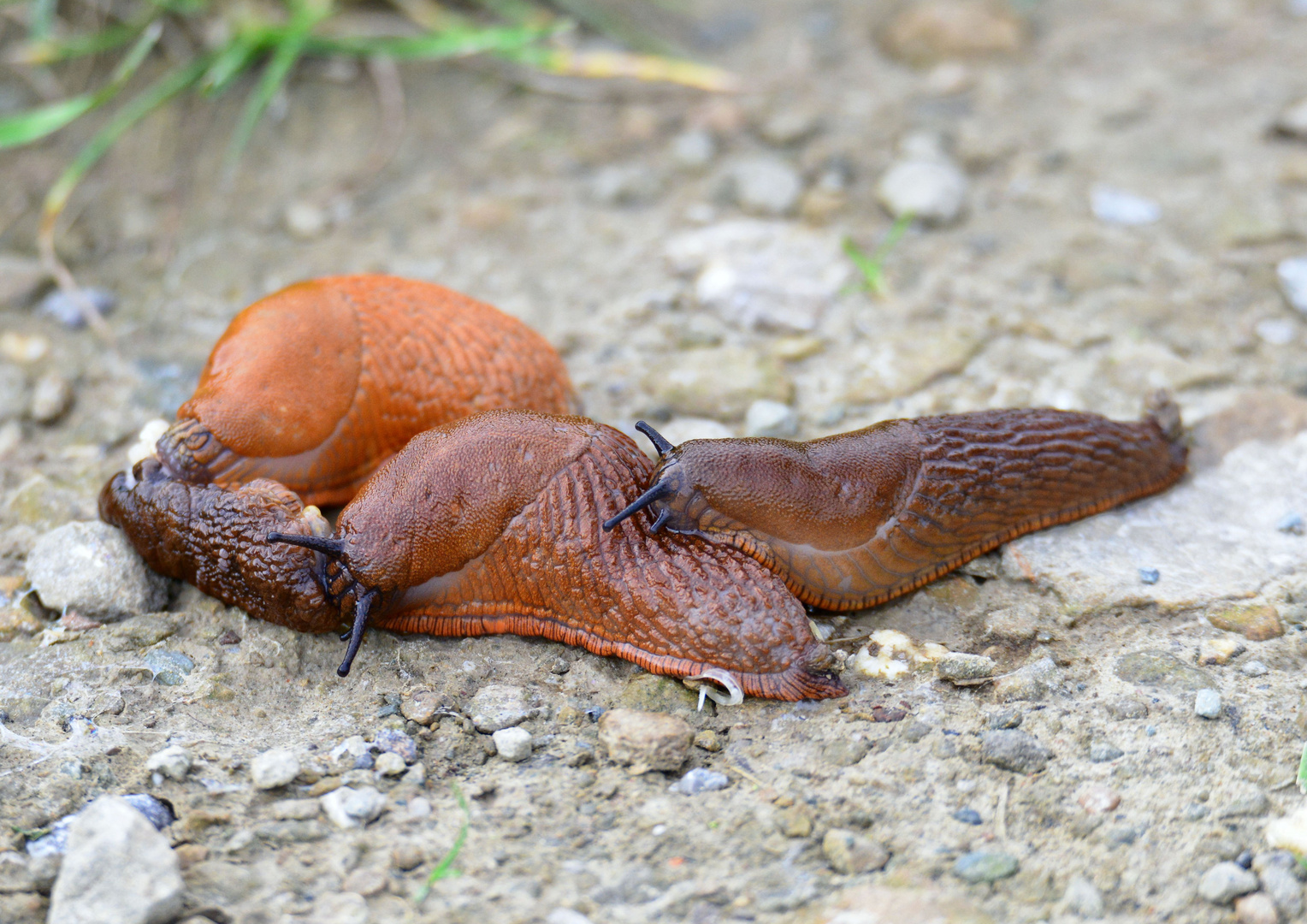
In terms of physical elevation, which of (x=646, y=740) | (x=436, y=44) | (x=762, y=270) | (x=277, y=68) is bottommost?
(x=646, y=740)

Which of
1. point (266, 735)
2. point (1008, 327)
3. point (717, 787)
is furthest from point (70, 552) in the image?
point (1008, 327)

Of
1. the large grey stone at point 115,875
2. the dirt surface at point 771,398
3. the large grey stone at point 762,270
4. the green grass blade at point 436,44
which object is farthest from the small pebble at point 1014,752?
the green grass blade at point 436,44

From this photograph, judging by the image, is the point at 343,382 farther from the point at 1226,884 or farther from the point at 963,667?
the point at 1226,884

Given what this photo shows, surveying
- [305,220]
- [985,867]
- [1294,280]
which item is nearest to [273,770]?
[985,867]

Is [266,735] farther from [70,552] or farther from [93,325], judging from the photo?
[93,325]

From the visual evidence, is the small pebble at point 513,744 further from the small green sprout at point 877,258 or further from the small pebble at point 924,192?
the small pebble at point 924,192

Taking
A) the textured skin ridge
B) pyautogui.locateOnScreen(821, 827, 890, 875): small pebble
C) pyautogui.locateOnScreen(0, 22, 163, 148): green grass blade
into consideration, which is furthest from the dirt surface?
pyautogui.locateOnScreen(0, 22, 163, 148): green grass blade
